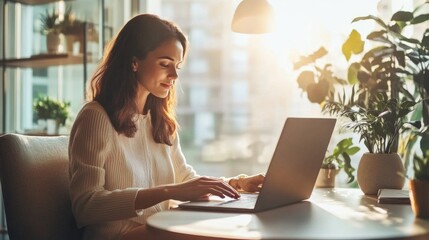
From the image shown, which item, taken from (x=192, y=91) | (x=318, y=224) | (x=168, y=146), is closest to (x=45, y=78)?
(x=192, y=91)

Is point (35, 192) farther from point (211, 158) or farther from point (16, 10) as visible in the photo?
point (16, 10)

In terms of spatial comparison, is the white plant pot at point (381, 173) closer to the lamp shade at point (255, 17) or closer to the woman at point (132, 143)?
the woman at point (132, 143)

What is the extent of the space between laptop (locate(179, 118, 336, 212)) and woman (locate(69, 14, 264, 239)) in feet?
0.21

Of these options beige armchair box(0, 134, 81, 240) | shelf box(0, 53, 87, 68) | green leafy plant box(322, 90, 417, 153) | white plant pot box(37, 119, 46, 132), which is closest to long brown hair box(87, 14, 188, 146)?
beige armchair box(0, 134, 81, 240)

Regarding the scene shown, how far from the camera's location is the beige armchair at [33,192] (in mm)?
1846

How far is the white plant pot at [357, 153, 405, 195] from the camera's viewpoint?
2.10m

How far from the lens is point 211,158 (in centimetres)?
331

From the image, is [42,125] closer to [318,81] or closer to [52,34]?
[52,34]

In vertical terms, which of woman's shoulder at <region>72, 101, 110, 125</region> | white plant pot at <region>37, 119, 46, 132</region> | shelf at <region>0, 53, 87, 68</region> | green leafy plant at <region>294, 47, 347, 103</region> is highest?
shelf at <region>0, 53, 87, 68</region>

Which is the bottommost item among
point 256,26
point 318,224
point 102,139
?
point 318,224

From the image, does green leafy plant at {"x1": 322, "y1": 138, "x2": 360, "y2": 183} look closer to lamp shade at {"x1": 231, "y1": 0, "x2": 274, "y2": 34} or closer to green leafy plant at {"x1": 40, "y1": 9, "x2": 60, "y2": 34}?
lamp shade at {"x1": 231, "y1": 0, "x2": 274, "y2": 34}

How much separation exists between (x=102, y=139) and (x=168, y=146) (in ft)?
1.31

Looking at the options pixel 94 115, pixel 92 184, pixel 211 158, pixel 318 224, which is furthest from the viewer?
pixel 211 158

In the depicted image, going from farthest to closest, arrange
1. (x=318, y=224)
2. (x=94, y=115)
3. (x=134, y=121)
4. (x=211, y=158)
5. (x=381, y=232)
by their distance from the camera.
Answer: (x=211, y=158) < (x=134, y=121) < (x=94, y=115) < (x=318, y=224) < (x=381, y=232)
